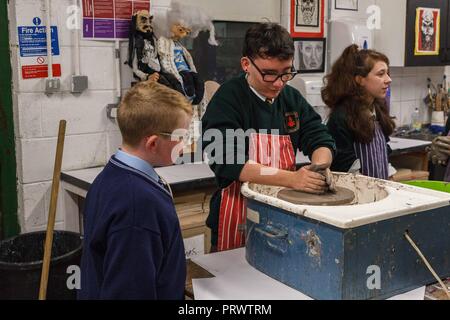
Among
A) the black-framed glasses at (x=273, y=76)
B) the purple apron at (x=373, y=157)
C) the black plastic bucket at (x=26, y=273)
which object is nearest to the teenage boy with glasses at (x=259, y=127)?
the black-framed glasses at (x=273, y=76)

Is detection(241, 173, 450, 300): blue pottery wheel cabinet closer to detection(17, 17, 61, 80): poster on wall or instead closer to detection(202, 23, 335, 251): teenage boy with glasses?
detection(202, 23, 335, 251): teenage boy with glasses

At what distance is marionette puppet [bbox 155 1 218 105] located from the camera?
292cm

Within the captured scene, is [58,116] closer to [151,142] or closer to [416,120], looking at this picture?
[151,142]

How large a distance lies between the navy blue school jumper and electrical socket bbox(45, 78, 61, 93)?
1598mm

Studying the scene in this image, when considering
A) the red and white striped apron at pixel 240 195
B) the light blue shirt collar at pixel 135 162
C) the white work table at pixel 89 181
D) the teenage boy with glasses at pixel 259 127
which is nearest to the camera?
the light blue shirt collar at pixel 135 162

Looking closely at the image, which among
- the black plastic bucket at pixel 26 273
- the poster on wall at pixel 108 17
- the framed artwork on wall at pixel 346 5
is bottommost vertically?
the black plastic bucket at pixel 26 273

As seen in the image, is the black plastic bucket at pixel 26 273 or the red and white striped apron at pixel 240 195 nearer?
the red and white striped apron at pixel 240 195

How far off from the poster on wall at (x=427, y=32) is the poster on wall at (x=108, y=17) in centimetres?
240

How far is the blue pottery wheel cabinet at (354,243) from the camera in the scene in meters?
1.20

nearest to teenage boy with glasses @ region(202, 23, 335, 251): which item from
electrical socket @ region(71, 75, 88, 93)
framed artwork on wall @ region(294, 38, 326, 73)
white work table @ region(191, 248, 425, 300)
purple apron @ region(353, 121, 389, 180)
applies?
white work table @ region(191, 248, 425, 300)

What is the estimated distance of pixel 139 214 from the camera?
1.13 metres

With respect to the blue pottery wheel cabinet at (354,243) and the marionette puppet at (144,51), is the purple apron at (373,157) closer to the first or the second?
the blue pottery wheel cabinet at (354,243)

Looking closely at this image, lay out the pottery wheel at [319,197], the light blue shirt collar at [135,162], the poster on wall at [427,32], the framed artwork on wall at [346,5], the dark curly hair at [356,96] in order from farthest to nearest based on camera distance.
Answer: the poster on wall at [427,32], the framed artwork on wall at [346,5], the dark curly hair at [356,96], the pottery wheel at [319,197], the light blue shirt collar at [135,162]

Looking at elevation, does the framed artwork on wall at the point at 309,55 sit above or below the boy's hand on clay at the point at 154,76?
above
